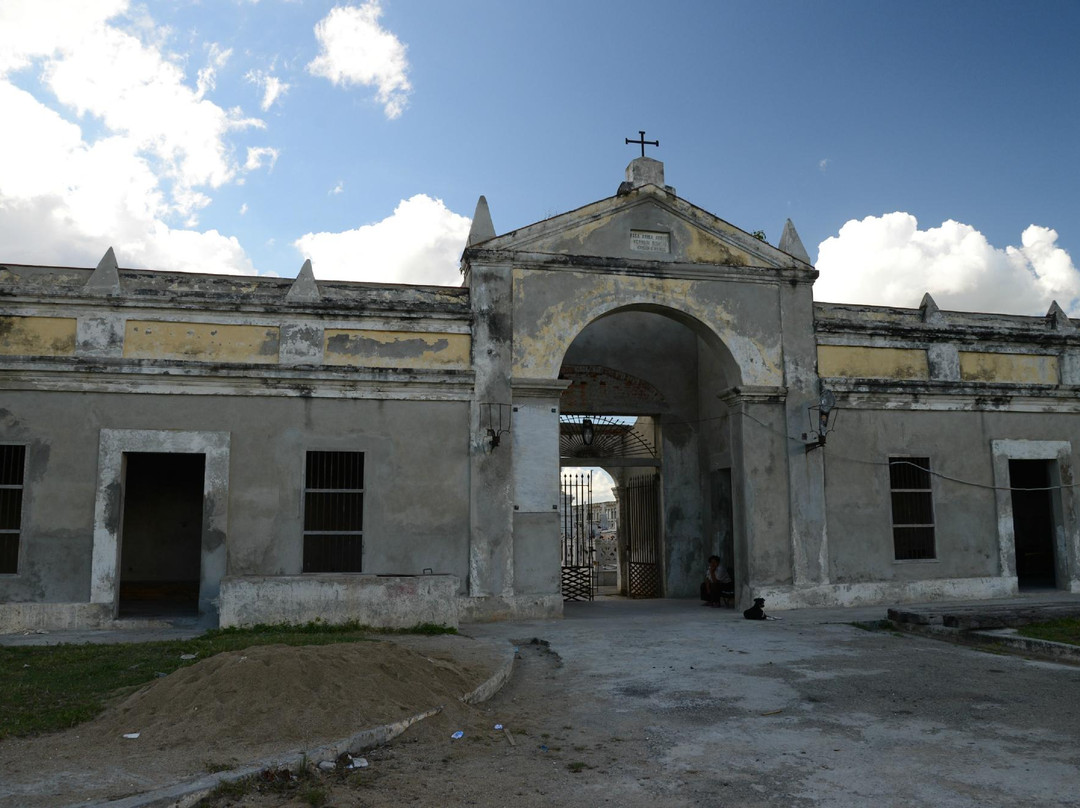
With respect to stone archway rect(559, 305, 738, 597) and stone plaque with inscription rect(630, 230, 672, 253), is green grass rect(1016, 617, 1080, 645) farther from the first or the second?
stone plaque with inscription rect(630, 230, 672, 253)

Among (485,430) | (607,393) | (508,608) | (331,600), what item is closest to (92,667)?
(331,600)

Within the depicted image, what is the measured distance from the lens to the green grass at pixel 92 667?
6.28 metres

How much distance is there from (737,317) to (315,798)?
1161cm

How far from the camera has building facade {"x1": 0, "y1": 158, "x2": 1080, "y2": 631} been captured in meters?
12.4

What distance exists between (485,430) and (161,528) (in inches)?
273

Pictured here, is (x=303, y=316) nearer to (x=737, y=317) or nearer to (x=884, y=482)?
(x=737, y=317)

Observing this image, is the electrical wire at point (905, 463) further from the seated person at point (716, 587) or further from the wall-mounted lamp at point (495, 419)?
the wall-mounted lamp at point (495, 419)

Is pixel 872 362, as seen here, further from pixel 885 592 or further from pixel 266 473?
pixel 266 473

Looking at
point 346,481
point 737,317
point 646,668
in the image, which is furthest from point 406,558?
point 737,317

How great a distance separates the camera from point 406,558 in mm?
12953

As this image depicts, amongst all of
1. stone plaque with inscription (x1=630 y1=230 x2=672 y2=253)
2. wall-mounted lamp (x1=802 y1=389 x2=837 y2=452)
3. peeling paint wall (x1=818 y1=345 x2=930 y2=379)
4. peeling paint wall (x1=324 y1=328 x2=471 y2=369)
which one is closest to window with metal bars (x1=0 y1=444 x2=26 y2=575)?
peeling paint wall (x1=324 y1=328 x2=471 y2=369)

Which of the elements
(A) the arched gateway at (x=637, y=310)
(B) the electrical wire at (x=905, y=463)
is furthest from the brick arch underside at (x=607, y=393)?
(B) the electrical wire at (x=905, y=463)

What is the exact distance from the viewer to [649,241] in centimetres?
1471

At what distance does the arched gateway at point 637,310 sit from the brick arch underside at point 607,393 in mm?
1691
